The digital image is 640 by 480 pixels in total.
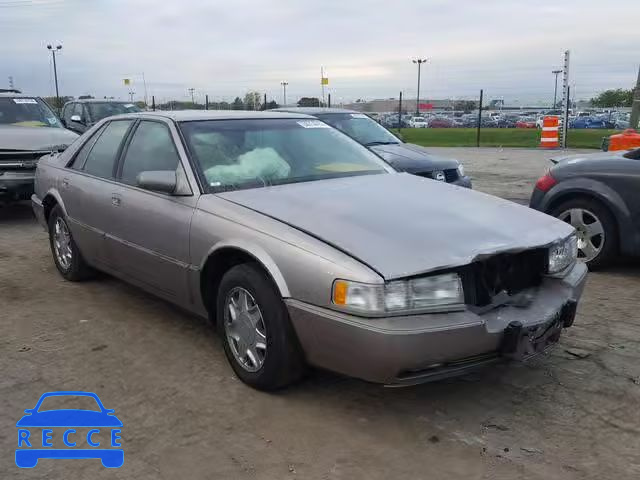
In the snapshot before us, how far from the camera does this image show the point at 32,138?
8719 mm

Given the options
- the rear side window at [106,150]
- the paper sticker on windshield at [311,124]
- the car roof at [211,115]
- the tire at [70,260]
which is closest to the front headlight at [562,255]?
the paper sticker on windshield at [311,124]

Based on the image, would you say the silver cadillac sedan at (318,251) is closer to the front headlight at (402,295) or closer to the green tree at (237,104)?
the front headlight at (402,295)

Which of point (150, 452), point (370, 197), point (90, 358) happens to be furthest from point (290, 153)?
point (150, 452)

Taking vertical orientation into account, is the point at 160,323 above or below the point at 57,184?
below

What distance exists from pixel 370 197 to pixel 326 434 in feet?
4.57

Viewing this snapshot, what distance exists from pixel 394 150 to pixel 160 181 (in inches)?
206

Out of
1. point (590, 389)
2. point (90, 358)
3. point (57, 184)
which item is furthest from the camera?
point (57, 184)

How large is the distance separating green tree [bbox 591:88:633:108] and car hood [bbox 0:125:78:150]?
217 feet

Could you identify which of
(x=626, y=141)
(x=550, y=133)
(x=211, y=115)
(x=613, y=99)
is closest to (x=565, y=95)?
(x=550, y=133)

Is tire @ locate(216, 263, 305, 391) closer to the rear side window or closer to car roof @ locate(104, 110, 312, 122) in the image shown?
car roof @ locate(104, 110, 312, 122)

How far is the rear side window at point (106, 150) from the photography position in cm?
482

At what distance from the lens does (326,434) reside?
302 cm

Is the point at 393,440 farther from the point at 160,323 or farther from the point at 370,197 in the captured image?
the point at 160,323

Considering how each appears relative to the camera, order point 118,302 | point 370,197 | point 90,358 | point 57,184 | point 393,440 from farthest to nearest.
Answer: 1. point 57,184
2. point 118,302
3. point 90,358
4. point 370,197
5. point 393,440
